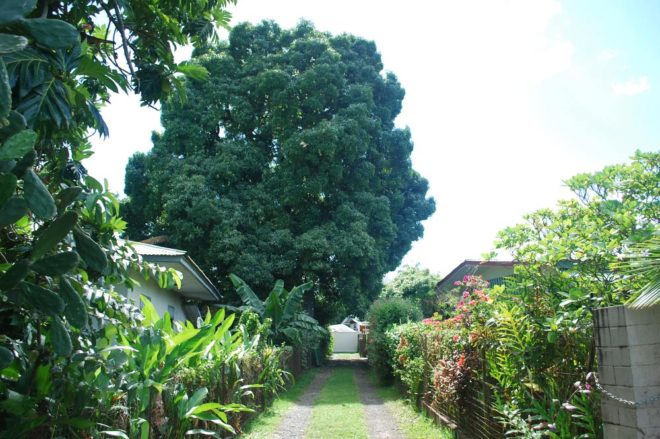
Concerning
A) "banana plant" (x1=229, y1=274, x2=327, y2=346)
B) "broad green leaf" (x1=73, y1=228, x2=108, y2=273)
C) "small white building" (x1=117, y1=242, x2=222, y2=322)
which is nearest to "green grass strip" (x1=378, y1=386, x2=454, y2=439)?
"banana plant" (x1=229, y1=274, x2=327, y2=346)

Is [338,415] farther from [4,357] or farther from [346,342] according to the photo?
[346,342]

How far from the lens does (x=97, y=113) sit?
407 centimetres

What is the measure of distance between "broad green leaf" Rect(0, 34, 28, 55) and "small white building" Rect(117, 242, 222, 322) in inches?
372

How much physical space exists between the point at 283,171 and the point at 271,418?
588 inches

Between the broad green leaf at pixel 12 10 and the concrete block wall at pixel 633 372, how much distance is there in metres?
4.51

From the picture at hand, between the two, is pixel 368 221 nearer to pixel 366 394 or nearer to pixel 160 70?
pixel 366 394

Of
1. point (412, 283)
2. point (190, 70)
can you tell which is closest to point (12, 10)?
point (190, 70)

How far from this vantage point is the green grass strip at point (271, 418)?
1016 cm

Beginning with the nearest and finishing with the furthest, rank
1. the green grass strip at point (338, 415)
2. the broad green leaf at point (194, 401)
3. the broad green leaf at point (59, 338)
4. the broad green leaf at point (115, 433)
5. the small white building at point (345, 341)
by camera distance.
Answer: the broad green leaf at point (59, 338), the broad green leaf at point (115, 433), the broad green leaf at point (194, 401), the green grass strip at point (338, 415), the small white building at point (345, 341)

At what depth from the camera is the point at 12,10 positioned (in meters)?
2.54

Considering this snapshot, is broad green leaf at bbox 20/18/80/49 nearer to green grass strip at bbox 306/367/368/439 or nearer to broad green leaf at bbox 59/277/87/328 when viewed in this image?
broad green leaf at bbox 59/277/87/328

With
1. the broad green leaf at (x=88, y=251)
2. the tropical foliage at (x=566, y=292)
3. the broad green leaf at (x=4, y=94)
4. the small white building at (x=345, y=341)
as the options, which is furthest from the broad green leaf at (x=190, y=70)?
the small white building at (x=345, y=341)

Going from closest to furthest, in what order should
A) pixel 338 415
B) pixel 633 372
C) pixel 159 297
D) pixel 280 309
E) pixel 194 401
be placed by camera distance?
1. pixel 633 372
2. pixel 194 401
3. pixel 338 415
4. pixel 159 297
5. pixel 280 309

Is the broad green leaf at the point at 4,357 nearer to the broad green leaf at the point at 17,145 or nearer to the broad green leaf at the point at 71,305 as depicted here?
the broad green leaf at the point at 71,305
